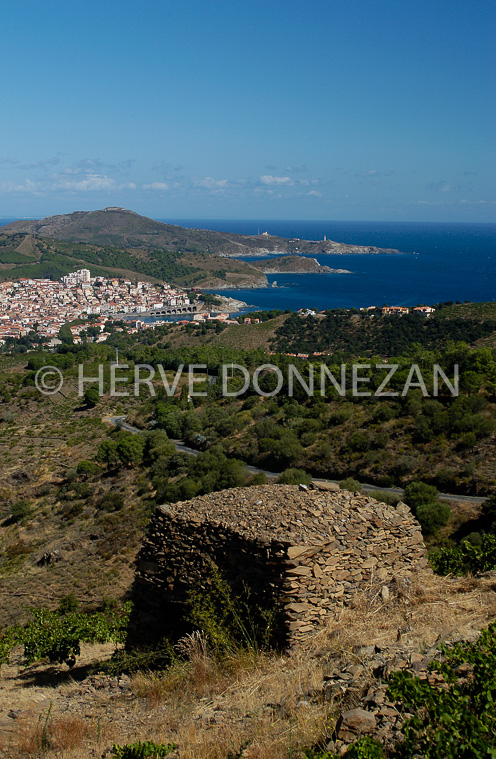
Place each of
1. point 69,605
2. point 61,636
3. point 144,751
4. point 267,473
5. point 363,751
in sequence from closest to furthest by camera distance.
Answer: point 363,751 → point 144,751 → point 61,636 → point 69,605 → point 267,473

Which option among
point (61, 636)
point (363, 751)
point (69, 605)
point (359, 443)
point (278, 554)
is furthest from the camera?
point (359, 443)

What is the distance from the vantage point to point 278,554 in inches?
235

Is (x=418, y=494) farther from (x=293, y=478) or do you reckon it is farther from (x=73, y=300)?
(x=73, y=300)

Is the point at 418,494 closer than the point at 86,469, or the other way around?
the point at 418,494

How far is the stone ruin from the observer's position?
19.7 ft

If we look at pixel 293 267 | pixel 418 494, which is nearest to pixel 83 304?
pixel 293 267

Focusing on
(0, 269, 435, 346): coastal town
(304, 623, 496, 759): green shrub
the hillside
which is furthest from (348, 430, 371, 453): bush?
the hillside

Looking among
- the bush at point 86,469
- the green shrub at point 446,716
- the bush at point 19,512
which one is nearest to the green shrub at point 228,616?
the green shrub at point 446,716

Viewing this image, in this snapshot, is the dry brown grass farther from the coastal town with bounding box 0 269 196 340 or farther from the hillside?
the hillside

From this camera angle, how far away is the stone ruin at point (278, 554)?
19.7 feet

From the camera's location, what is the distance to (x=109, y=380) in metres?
46.5

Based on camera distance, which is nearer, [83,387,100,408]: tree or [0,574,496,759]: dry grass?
[0,574,496,759]: dry grass

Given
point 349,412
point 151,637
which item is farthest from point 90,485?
point 151,637

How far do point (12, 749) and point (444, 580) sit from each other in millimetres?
5335
